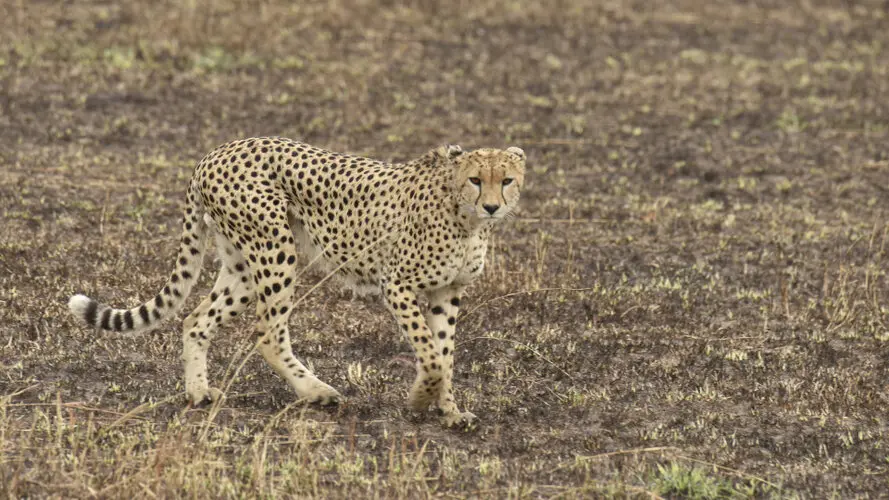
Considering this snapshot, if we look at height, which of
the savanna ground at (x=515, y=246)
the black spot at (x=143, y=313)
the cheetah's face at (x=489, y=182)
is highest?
the cheetah's face at (x=489, y=182)

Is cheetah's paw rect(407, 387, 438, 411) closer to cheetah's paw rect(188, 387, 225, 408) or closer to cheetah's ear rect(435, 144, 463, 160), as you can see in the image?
cheetah's paw rect(188, 387, 225, 408)

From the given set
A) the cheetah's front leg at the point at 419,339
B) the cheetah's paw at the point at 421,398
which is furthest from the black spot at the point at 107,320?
the cheetah's paw at the point at 421,398

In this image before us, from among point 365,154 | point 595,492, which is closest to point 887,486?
point 595,492

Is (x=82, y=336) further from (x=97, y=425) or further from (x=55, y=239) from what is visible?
(x=55, y=239)

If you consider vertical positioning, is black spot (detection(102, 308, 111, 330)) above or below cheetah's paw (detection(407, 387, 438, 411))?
above

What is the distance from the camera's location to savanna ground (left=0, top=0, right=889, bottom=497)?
5543 mm

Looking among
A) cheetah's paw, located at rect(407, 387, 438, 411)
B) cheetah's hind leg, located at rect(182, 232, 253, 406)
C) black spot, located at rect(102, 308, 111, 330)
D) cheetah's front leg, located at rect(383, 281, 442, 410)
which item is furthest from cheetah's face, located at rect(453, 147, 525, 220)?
black spot, located at rect(102, 308, 111, 330)

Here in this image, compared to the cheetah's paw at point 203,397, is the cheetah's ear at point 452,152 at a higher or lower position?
higher

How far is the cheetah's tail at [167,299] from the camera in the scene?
5914 millimetres

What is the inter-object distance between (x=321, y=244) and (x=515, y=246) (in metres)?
3.16

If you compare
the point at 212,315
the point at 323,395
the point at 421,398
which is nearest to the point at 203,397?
the point at 212,315

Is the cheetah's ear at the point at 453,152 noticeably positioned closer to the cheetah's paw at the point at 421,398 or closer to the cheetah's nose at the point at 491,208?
the cheetah's nose at the point at 491,208

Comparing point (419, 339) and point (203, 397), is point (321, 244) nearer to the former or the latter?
point (419, 339)

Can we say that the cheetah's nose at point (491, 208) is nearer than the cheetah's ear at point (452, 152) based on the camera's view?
Yes
